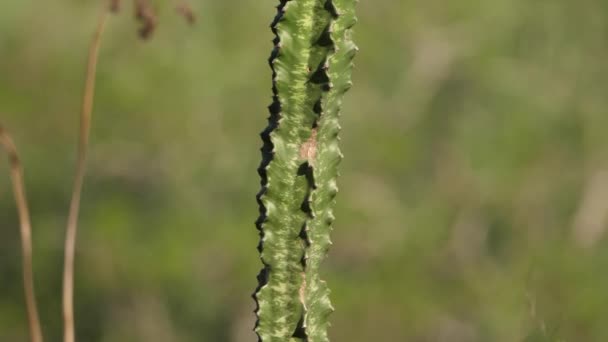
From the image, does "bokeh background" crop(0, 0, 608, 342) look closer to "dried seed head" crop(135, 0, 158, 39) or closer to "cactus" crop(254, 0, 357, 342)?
"dried seed head" crop(135, 0, 158, 39)

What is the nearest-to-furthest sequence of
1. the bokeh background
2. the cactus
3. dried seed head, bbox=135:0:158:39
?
the cactus
dried seed head, bbox=135:0:158:39
the bokeh background

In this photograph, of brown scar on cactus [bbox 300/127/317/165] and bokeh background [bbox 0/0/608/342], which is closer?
brown scar on cactus [bbox 300/127/317/165]

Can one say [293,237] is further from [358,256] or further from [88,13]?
[358,256]

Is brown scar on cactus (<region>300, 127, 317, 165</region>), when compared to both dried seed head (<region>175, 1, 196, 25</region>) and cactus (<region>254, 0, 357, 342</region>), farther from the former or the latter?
dried seed head (<region>175, 1, 196, 25</region>)

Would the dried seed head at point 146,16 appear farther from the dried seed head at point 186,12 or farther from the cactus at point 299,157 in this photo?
the cactus at point 299,157

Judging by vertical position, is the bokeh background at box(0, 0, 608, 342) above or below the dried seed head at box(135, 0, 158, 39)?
above

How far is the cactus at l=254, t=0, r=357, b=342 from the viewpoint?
6.01 feet

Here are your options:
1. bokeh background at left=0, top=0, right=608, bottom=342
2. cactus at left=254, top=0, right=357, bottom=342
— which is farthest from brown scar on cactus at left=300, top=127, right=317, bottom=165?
bokeh background at left=0, top=0, right=608, bottom=342

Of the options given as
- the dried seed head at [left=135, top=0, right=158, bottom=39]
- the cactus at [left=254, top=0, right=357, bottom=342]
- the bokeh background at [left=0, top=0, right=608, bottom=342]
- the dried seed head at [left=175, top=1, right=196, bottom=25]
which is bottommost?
the cactus at [left=254, top=0, right=357, bottom=342]

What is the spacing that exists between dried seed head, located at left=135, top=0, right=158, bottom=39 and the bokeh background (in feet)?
19.2

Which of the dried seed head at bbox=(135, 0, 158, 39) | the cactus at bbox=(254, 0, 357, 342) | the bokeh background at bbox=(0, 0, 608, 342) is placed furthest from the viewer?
the bokeh background at bbox=(0, 0, 608, 342)

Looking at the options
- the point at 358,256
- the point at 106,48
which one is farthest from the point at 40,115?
the point at 358,256

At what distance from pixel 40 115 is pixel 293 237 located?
26.1 feet

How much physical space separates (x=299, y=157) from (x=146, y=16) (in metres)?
0.65
